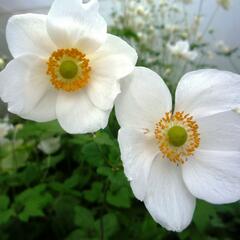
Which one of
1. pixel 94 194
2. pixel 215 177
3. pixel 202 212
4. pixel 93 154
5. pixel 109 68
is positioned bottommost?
pixel 94 194

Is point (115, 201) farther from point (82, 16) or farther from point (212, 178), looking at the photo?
point (82, 16)

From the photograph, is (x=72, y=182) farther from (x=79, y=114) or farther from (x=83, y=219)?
(x=79, y=114)

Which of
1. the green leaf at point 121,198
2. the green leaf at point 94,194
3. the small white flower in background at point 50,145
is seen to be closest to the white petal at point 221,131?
the green leaf at point 121,198

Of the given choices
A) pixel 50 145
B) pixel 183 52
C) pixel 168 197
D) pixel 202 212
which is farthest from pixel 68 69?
pixel 183 52

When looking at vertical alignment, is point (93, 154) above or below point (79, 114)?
below

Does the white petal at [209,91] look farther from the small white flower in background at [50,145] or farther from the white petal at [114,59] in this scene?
the small white flower in background at [50,145]

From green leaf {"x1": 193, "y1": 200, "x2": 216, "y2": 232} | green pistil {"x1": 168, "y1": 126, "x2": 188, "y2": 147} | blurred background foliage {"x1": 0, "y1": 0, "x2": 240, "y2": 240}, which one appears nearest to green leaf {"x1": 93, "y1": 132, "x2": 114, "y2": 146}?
blurred background foliage {"x1": 0, "y1": 0, "x2": 240, "y2": 240}

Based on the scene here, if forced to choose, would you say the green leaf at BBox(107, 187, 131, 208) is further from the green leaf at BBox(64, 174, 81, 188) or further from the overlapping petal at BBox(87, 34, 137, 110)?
the overlapping petal at BBox(87, 34, 137, 110)

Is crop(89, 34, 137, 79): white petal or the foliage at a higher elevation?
crop(89, 34, 137, 79): white petal
